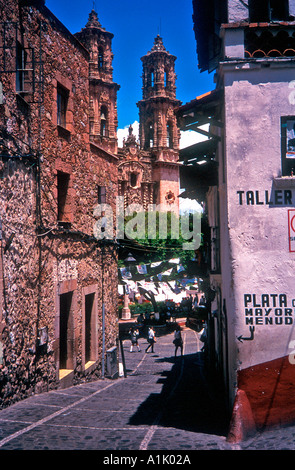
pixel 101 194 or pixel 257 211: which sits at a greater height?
pixel 101 194

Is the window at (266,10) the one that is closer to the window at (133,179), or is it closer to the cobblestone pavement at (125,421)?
the cobblestone pavement at (125,421)

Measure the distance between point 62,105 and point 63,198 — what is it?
2.37 m

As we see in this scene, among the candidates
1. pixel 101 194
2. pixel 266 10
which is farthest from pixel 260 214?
pixel 101 194

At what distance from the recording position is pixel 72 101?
1276 centimetres

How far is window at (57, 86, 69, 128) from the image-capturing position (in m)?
12.2

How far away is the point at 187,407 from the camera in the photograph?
908 cm

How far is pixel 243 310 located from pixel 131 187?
1955 inches

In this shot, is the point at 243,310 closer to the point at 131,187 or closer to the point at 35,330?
the point at 35,330

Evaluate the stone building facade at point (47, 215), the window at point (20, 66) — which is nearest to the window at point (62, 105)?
the stone building facade at point (47, 215)

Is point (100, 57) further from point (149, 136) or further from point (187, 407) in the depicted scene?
point (187, 407)

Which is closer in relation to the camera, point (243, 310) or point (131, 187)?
point (243, 310)

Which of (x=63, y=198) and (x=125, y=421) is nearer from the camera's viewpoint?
(x=125, y=421)
